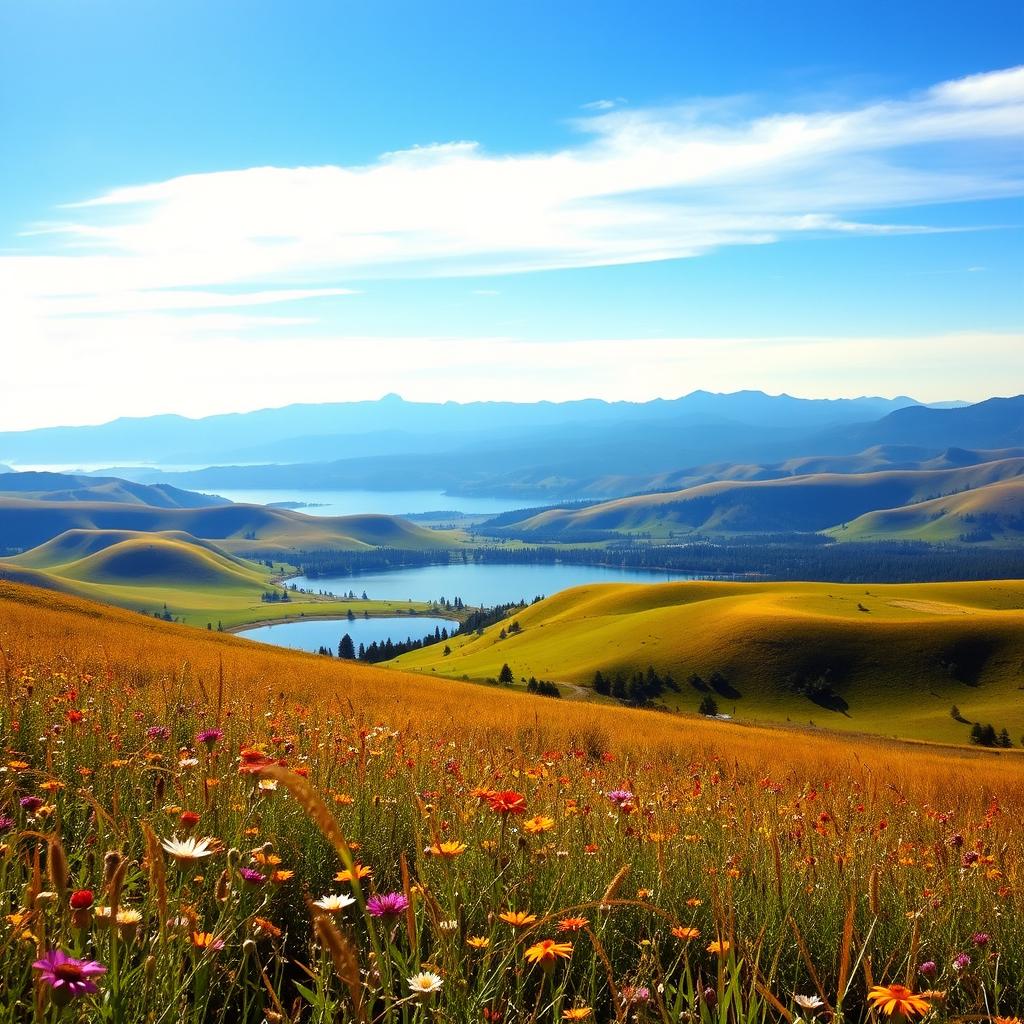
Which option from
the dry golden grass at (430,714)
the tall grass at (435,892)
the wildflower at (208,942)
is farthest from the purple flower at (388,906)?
the dry golden grass at (430,714)

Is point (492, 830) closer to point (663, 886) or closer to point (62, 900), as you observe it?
point (663, 886)

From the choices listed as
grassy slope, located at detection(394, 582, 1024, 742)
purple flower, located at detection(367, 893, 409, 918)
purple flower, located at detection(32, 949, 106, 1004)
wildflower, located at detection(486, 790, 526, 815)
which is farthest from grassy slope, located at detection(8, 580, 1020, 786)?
grassy slope, located at detection(394, 582, 1024, 742)

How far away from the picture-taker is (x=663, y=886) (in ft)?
13.2

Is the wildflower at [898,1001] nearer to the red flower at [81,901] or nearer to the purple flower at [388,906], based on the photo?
the purple flower at [388,906]

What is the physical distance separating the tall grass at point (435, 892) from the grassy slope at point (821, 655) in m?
73.2

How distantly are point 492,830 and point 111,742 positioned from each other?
2769mm

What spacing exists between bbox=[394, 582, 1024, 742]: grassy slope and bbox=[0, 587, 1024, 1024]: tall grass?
73.2 meters

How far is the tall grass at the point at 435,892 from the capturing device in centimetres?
241

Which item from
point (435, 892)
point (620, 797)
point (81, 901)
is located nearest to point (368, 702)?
point (620, 797)

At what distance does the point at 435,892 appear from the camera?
3.70m

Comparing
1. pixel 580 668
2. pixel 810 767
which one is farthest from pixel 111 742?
pixel 580 668

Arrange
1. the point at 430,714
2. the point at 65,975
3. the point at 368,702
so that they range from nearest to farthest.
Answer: the point at 65,975
the point at 430,714
the point at 368,702

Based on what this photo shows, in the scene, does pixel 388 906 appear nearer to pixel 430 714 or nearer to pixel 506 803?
pixel 506 803

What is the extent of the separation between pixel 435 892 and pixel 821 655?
292ft
